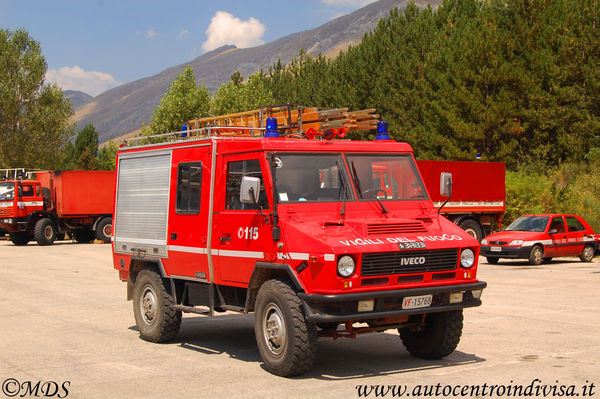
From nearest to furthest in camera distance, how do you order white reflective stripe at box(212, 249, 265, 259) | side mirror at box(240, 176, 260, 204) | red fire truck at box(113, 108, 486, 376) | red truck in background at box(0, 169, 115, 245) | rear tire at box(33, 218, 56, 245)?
1. red fire truck at box(113, 108, 486, 376)
2. side mirror at box(240, 176, 260, 204)
3. white reflective stripe at box(212, 249, 265, 259)
4. rear tire at box(33, 218, 56, 245)
5. red truck in background at box(0, 169, 115, 245)

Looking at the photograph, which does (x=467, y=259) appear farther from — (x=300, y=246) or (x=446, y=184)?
(x=300, y=246)

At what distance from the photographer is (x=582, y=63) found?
37375 mm

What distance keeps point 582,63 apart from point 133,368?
3374 cm

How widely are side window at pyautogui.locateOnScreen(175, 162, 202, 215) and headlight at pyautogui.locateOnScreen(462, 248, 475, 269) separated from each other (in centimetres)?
330

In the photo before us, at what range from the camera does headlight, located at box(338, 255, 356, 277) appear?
25.2ft

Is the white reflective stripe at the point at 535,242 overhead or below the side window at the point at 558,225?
below

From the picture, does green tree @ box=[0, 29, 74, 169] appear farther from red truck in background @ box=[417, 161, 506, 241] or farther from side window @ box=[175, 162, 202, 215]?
side window @ box=[175, 162, 202, 215]

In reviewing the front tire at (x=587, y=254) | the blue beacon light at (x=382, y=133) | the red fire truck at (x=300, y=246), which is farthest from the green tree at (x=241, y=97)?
the red fire truck at (x=300, y=246)

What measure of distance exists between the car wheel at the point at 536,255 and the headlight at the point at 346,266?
1670cm

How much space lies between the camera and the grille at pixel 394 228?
27.0 ft

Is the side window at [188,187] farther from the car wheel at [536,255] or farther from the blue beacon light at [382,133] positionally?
the car wheel at [536,255]

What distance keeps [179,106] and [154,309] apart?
5687 cm

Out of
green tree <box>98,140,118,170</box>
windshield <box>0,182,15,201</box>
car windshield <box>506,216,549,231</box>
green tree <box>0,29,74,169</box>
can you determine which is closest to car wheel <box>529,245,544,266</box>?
car windshield <box>506,216,549,231</box>

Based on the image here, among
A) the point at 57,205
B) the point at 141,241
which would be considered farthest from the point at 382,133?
the point at 57,205
